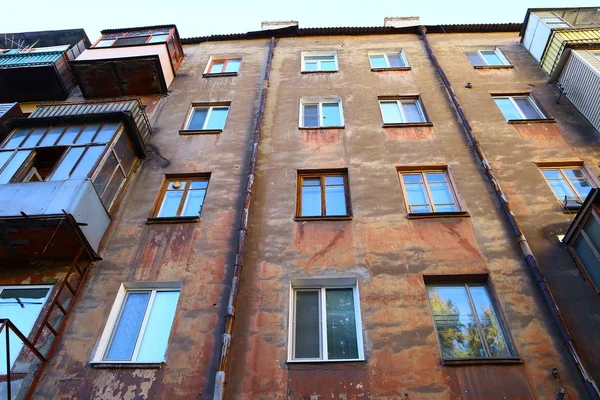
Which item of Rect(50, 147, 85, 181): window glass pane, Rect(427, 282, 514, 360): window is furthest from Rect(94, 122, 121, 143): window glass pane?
Rect(427, 282, 514, 360): window

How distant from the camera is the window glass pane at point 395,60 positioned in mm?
14812

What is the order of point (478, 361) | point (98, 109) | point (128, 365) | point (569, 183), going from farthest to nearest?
point (98, 109) < point (569, 183) < point (128, 365) < point (478, 361)

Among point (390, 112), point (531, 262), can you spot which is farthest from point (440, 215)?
point (390, 112)

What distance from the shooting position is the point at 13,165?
908cm

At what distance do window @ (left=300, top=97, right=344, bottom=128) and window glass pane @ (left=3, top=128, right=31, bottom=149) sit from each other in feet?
21.9

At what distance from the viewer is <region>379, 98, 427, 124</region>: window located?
12.0m

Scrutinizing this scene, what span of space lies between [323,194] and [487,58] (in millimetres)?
9385

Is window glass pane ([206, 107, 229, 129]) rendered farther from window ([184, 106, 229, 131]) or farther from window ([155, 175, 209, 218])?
window ([155, 175, 209, 218])

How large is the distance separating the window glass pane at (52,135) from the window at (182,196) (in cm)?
262

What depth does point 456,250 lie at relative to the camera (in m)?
8.05

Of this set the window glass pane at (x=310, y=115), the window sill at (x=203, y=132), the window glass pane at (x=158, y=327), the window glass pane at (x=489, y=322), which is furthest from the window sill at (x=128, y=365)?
the window glass pane at (x=310, y=115)

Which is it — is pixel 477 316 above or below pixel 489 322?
above

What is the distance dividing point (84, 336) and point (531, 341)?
7.08 metres

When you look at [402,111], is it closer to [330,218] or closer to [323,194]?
[323,194]
